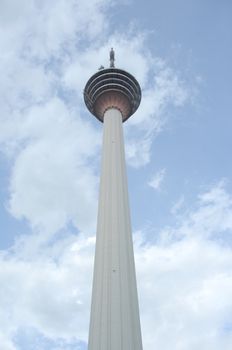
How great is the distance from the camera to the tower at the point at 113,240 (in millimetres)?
31078

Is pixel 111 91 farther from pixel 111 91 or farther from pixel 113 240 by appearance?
pixel 113 240

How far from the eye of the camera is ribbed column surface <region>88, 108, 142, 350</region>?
101 feet

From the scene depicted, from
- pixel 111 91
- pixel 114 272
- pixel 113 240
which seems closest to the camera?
pixel 114 272

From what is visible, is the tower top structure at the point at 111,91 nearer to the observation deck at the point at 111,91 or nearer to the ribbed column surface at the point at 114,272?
the observation deck at the point at 111,91

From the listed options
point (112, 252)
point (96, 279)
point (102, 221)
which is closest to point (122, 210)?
point (102, 221)

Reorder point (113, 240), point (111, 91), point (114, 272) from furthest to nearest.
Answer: point (111, 91), point (113, 240), point (114, 272)

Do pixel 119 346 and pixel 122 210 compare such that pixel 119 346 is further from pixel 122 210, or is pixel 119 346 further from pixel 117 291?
pixel 122 210

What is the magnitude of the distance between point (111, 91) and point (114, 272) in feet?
94.6

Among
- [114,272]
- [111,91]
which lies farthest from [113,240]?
[111,91]

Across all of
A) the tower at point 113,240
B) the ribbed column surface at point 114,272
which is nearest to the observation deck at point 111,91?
the tower at point 113,240

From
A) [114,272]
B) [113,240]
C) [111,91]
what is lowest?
[114,272]

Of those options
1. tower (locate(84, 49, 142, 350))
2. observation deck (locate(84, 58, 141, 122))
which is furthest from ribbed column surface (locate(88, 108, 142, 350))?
observation deck (locate(84, 58, 141, 122))

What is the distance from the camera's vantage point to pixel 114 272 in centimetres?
3447

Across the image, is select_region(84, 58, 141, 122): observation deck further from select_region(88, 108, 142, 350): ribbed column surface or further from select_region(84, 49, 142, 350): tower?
→ select_region(88, 108, 142, 350): ribbed column surface
